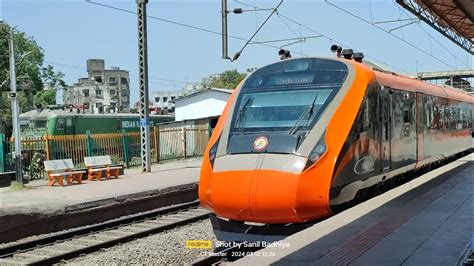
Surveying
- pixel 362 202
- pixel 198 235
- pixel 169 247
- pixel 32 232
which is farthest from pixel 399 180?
pixel 32 232

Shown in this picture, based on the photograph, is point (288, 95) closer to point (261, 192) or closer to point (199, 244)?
point (261, 192)

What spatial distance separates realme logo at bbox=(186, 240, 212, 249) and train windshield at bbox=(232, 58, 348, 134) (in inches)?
107

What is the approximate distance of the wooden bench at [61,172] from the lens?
1667 centimetres

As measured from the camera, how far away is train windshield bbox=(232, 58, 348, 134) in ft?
23.6

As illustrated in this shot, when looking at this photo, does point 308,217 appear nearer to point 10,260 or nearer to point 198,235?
point 198,235

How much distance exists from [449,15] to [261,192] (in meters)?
12.6

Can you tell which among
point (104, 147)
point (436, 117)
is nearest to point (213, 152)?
point (436, 117)

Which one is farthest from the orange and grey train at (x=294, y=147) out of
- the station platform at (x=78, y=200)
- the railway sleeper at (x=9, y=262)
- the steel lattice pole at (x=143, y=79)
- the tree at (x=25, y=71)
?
the tree at (x=25, y=71)

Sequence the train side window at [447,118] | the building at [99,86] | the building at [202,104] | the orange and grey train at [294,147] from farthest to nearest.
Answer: the building at [99,86], the building at [202,104], the train side window at [447,118], the orange and grey train at [294,147]

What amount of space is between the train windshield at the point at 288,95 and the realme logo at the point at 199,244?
272 cm

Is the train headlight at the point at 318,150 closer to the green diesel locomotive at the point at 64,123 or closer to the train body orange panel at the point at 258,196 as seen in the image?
the train body orange panel at the point at 258,196

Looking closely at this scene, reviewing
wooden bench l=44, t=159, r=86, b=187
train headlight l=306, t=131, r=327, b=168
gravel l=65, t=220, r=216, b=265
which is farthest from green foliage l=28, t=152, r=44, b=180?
train headlight l=306, t=131, r=327, b=168

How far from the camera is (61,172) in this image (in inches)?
674

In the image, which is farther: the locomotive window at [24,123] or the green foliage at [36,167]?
the locomotive window at [24,123]
